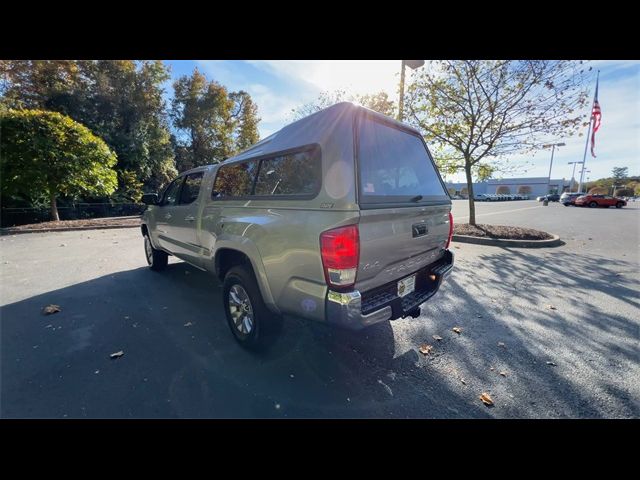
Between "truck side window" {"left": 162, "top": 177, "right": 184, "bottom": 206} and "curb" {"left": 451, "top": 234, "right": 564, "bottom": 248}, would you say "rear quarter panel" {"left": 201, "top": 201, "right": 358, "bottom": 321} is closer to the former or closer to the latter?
"truck side window" {"left": 162, "top": 177, "right": 184, "bottom": 206}

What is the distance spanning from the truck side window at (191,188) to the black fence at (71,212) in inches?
527

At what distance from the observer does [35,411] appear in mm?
2035

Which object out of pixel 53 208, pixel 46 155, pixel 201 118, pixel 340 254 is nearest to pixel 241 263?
pixel 340 254

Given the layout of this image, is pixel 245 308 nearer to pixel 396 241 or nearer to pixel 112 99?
pixel 396 241

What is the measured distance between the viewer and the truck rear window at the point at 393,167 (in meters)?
2.23

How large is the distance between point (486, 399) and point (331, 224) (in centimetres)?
191

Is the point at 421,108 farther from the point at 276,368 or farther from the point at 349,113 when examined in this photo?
the point at 276,368

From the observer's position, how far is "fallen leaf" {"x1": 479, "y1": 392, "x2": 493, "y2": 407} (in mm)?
2094

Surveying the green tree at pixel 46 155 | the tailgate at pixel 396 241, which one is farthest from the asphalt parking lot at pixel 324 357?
the green tree at pixel 46 155

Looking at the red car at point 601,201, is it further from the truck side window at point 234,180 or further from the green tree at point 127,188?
the green tree at point 127,188

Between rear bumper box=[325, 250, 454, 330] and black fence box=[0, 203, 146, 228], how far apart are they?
16.7 m

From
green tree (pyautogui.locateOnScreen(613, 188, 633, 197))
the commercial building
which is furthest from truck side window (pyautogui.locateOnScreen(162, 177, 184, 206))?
green tree (pyautogui.locateOnScreen(613, 188, 633, 197))
